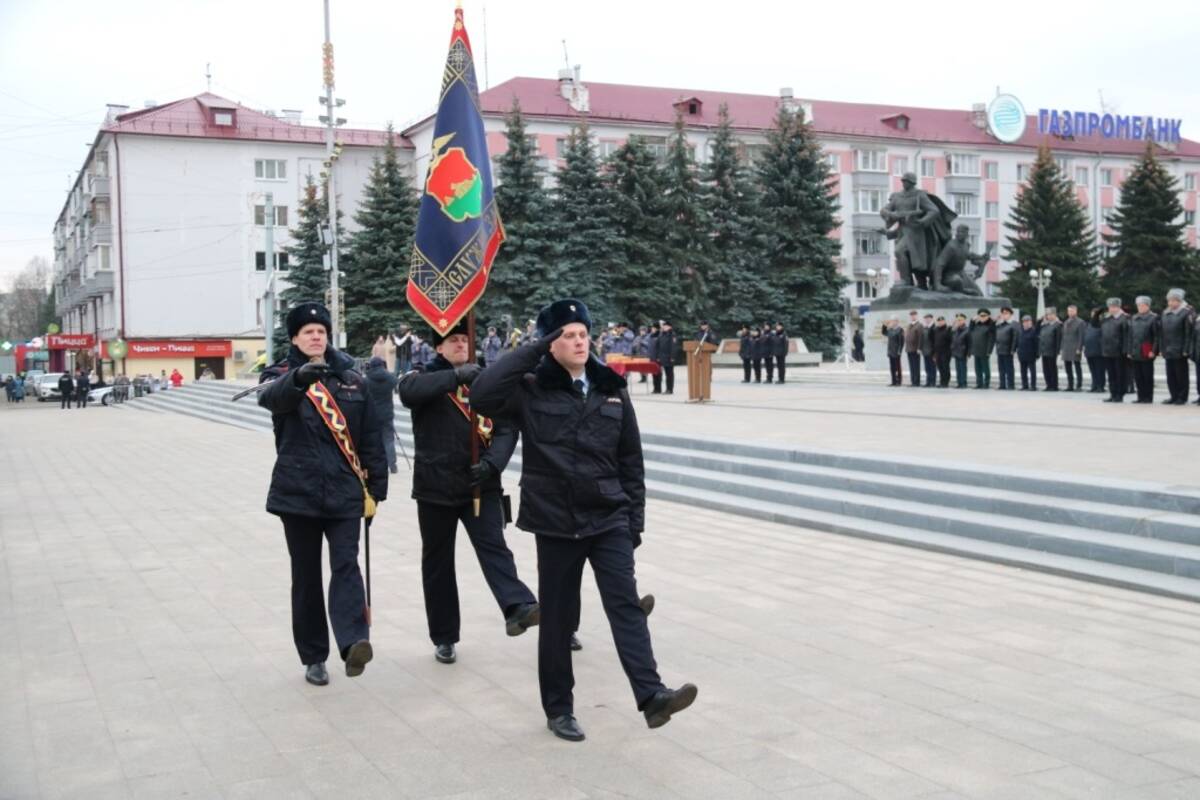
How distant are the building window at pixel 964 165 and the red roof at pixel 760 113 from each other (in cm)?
87

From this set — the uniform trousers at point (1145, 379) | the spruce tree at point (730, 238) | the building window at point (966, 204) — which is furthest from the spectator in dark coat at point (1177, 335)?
the building window at point (966, 204)

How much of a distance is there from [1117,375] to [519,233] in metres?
32.7

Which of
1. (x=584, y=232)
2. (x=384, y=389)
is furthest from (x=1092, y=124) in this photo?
(x=384, y=389)

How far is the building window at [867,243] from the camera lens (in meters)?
72.0

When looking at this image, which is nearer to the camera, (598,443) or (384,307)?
(598,443)

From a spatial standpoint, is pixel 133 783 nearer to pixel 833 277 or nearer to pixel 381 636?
pixel 381 636

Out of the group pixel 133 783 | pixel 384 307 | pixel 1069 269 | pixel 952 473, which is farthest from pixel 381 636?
pixel 1069 269

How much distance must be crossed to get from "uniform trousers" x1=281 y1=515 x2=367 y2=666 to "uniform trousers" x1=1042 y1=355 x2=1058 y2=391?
19.8 m

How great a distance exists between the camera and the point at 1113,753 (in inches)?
188

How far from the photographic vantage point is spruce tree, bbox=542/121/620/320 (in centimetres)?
5041

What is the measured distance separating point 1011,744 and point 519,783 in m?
2.01

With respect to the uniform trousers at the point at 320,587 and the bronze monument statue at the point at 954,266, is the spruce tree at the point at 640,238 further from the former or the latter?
the uniform trousers at the point at 320,587

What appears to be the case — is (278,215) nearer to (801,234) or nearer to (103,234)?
(103,234)

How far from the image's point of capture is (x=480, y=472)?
612 cm
